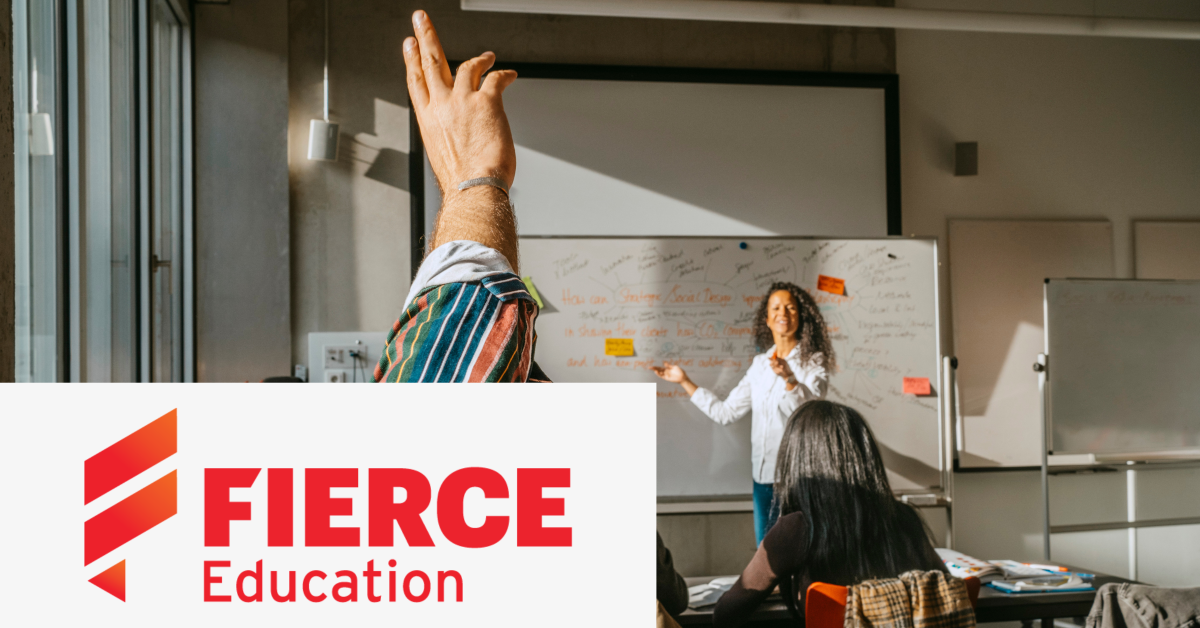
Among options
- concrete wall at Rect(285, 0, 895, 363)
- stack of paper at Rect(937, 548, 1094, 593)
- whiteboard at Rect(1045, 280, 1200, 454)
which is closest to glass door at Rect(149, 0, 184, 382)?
concrete wall at Rect(285, 0, 895, 363)

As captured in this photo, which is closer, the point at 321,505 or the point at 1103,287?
the point at 321,505

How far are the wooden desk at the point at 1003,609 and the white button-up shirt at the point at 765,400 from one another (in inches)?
34.1

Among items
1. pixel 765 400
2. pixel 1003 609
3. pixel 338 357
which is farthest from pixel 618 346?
pixel 1003 609

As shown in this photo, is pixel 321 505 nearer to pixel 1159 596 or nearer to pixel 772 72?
pixel 1159 596

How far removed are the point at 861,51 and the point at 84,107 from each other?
3182 mm

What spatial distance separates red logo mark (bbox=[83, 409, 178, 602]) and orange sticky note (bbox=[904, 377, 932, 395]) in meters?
3.30

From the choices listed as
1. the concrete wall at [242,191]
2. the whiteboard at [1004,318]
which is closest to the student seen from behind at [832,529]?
the whiteboard at [1004,318]

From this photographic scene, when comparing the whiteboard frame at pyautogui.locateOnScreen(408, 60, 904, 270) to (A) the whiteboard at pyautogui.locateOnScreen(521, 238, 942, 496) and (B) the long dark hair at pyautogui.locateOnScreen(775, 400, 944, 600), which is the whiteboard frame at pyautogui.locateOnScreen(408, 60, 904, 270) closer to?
(A) the whiteboard at pyautogui.locateOnScreen(521, 238, 942, 496)

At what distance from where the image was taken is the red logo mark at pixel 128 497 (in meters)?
0.30

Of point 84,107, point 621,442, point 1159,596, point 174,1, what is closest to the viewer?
point 621,442

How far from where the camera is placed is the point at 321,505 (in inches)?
12.0

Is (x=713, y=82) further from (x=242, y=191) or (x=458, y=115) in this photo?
(x=458, y=115)

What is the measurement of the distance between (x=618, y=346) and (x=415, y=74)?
2.69 meters

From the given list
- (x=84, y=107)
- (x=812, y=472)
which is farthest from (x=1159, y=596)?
(x=84, y=107)
